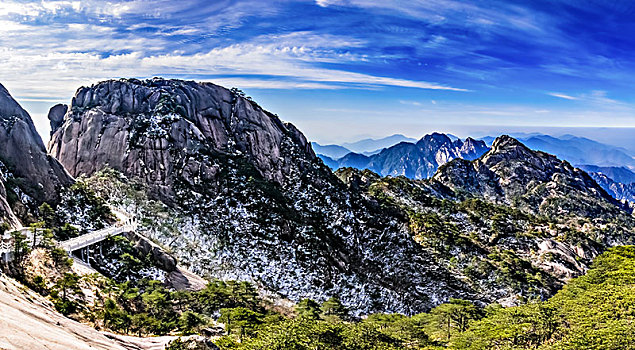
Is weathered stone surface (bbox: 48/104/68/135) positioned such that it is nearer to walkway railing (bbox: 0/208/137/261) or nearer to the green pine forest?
walkway railing (bbox: 0/208/137/261)

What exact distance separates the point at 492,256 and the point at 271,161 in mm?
52112

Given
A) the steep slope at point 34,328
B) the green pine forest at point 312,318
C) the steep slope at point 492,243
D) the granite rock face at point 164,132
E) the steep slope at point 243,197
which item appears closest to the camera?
the steep slope at point 34,328

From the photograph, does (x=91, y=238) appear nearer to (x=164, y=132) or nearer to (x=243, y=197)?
(x=243, y=197)

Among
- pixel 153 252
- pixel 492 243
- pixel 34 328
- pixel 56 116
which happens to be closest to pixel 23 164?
pixel 153 252

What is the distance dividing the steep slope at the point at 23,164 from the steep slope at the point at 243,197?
14.7 m

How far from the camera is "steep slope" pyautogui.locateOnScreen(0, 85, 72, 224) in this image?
45.7m

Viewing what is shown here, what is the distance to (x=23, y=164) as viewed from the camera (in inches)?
1943

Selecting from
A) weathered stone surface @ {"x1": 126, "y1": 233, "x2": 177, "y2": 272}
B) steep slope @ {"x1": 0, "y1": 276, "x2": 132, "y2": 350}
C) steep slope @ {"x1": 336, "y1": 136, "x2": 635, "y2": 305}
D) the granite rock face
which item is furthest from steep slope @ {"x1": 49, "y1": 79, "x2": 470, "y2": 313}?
steep slope @ {"x1": 0, "y1": 276, "x2": 132, "y2": 350}

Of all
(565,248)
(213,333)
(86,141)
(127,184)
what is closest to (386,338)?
(213,333)

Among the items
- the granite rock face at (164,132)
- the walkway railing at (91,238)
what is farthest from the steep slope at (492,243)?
the walkway railing at (91,238)

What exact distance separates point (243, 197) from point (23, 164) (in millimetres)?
33802

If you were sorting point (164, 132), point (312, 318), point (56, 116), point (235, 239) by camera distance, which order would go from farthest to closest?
point (56, 116)
point (164, 132)
point (235, 239)
point (312, 318)

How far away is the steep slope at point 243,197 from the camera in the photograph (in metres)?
63.1

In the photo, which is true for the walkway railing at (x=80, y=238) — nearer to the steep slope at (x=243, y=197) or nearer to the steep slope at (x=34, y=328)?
the steep slope at (x=34, y=328)
